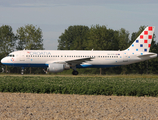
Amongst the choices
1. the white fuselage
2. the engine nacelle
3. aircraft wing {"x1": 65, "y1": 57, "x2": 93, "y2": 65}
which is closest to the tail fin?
the white fuselage

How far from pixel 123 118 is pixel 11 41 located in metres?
52.4

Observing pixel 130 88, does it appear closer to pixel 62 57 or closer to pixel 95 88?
pixel 95 88

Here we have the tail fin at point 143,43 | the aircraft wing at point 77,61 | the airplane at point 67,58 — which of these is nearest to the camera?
the aircraft wing at point 77,61

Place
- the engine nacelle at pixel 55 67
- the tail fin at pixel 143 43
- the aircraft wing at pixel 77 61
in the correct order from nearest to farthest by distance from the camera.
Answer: the engine nacelle at pixel 55 67 < the aircraft wing at pixel 77 61 < the tail fin at pixel 143 43

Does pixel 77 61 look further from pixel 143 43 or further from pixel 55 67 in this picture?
pixel 143 43

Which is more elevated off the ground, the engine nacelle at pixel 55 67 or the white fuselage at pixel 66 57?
the white fuselage at pixel 66 57

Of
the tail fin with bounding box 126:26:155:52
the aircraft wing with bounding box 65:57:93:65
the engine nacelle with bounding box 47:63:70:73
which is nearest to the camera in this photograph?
the engine nacelle with bounding box 47:63:70:73

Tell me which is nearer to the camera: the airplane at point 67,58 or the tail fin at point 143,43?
the airplane at point 67,58

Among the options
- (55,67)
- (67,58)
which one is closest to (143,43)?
(67,58)

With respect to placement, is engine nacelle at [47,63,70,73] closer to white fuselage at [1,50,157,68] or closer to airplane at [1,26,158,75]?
airplane at [1,26,158,75]

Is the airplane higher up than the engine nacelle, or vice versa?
the airplane

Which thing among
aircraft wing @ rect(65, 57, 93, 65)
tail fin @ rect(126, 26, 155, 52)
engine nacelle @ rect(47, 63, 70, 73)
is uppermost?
tail fin @ rect(126, 26, 155, 52)

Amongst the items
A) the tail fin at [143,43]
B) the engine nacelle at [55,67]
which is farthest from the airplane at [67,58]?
the tail fin at [143,43]

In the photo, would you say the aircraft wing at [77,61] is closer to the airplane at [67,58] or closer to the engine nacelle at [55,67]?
the airplane at [67,58]
